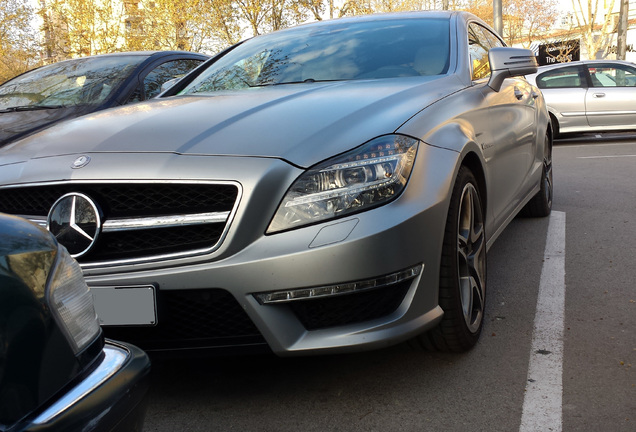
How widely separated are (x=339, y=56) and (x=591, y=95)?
10201 mm

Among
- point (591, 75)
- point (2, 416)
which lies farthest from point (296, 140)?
point (591, 75)

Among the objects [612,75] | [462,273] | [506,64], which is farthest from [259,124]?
[612,75]

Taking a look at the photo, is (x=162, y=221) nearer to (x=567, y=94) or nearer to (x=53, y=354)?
(x=53, y=354)

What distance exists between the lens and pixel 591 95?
13.2 meters

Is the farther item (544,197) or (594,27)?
(594,27)

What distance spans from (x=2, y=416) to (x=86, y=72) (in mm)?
5666

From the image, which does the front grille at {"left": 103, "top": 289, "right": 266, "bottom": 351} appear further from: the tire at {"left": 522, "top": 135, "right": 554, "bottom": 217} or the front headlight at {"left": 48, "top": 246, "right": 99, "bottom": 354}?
the tire at {"left": 522, "top": 135, "right": 554, "bottom": 217}

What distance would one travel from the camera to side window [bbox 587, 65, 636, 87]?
13172mm

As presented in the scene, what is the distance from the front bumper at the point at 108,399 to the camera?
1.44 meters

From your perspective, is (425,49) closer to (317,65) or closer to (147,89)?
(317,65)

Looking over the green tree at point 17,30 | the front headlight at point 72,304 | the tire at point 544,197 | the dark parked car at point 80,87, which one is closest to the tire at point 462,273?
the front headlight at point 72,304

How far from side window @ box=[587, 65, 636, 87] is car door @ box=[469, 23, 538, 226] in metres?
8.52

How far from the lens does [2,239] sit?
4.96 feet

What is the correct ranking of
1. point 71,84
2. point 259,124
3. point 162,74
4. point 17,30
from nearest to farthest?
point 259,124
point 71,84
point 162,74
point 17,30
